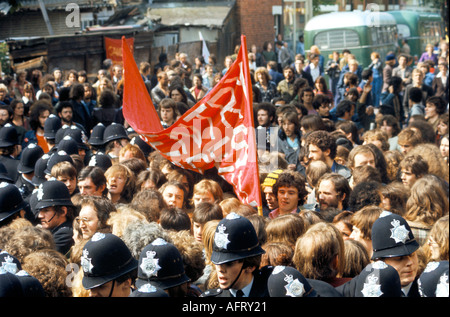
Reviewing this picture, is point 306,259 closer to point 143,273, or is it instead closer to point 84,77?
point 143,273

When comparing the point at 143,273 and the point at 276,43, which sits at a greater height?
the point at 143,273

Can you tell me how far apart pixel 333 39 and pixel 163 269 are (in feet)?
62.7

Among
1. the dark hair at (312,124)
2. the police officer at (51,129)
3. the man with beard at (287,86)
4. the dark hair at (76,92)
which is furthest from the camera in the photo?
the man with beard at (287,86)

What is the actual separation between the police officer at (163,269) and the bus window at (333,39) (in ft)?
61.2

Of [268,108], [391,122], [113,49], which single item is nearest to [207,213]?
[268,108]

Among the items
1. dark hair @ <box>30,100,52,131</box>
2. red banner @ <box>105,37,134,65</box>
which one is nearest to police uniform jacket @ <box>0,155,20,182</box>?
dark hair @ <box>30,100,52,131</box>

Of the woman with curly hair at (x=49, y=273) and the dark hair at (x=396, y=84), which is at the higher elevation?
the woman with curly hair at (x=49, y=273)

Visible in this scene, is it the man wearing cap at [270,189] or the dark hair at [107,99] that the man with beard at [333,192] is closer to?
the man wearing cap at [270,189]

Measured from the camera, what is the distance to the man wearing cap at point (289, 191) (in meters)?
6.15

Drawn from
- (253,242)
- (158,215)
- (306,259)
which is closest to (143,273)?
(253,242)

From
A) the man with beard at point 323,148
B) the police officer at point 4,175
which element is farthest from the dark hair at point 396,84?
the police officer at point 4,175
